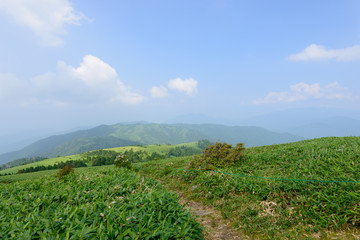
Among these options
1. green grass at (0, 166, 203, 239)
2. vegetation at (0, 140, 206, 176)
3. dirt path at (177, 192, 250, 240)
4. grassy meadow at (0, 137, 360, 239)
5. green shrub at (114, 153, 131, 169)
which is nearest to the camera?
green grass at (0, 166, 203, 239)

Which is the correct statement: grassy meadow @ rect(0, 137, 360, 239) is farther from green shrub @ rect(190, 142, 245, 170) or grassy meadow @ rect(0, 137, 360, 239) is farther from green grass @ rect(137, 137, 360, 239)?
green shrub @ rect(190, 142, 245, 170)

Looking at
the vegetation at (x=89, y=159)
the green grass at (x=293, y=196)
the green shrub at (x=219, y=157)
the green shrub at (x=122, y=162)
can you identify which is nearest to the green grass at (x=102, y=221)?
the green grass at (x=293, y=196)

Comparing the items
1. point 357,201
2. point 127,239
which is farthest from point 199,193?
point 127,239

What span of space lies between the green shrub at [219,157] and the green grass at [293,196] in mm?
1143

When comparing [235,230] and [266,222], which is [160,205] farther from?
[266,222]

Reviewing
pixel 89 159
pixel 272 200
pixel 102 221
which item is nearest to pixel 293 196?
pixel 272 200

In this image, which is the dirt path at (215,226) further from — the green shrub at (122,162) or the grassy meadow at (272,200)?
the green shrub at (122,162)

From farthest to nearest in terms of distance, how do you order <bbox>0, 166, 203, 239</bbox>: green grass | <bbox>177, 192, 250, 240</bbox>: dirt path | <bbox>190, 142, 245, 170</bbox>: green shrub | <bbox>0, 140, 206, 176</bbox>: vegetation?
<bbox>0, 140, 206, 176</bbox>: vegetation → <bbox>190, 142, 245, 170</bbox>: green shrub → <bbox>177, 192, 250, 240</bbox>: dirt path → <bbox>0, 166, 203, 239</bbox>: green grass

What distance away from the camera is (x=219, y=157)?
12.3 m

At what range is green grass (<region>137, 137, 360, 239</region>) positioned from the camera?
17.2 ft

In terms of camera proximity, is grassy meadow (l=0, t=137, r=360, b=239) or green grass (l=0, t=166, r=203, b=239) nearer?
green grass (l=0, t=166, r=203, b=239)

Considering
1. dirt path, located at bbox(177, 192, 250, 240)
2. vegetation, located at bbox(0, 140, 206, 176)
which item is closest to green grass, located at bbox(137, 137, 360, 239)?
dirt path, located at bbox(177, 192, 250, 240)

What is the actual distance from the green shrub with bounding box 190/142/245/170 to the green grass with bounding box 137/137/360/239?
1.14 m

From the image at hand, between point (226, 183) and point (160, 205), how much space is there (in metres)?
5.40
